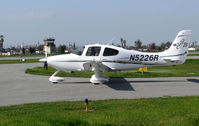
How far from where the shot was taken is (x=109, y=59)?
1417cm

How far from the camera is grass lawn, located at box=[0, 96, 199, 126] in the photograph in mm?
5664

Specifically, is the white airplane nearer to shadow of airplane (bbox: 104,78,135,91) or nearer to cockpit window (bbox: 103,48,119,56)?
cockpit window (bbox: 103,48,119,56)

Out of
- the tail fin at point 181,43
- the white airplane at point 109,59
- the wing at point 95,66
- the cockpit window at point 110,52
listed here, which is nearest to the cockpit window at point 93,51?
the white airplane at point 109,59

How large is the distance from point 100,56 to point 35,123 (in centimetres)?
885

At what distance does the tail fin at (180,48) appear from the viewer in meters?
14.4

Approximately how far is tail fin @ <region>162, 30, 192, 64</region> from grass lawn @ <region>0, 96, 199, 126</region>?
650cm

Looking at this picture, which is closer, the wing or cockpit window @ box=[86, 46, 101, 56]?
the wing

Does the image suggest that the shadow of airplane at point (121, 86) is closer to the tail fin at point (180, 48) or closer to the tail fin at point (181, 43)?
the tail fin at point (180, 48)

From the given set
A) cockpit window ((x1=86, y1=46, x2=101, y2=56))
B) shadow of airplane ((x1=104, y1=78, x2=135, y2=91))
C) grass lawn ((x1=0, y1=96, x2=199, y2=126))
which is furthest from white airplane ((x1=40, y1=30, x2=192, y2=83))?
grass lawn ((x1=0, y1=96, x2=199, y2=126))

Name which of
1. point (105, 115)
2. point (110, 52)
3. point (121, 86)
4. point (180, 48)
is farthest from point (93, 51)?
point (105, 115)

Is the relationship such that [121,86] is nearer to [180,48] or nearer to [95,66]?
[95,66]

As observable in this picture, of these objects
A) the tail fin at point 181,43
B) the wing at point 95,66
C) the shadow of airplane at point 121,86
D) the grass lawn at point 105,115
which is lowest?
the shadow of airplane at point 121,86

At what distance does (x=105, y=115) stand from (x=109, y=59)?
780cm

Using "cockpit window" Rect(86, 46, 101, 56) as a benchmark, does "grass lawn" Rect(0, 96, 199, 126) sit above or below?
below
